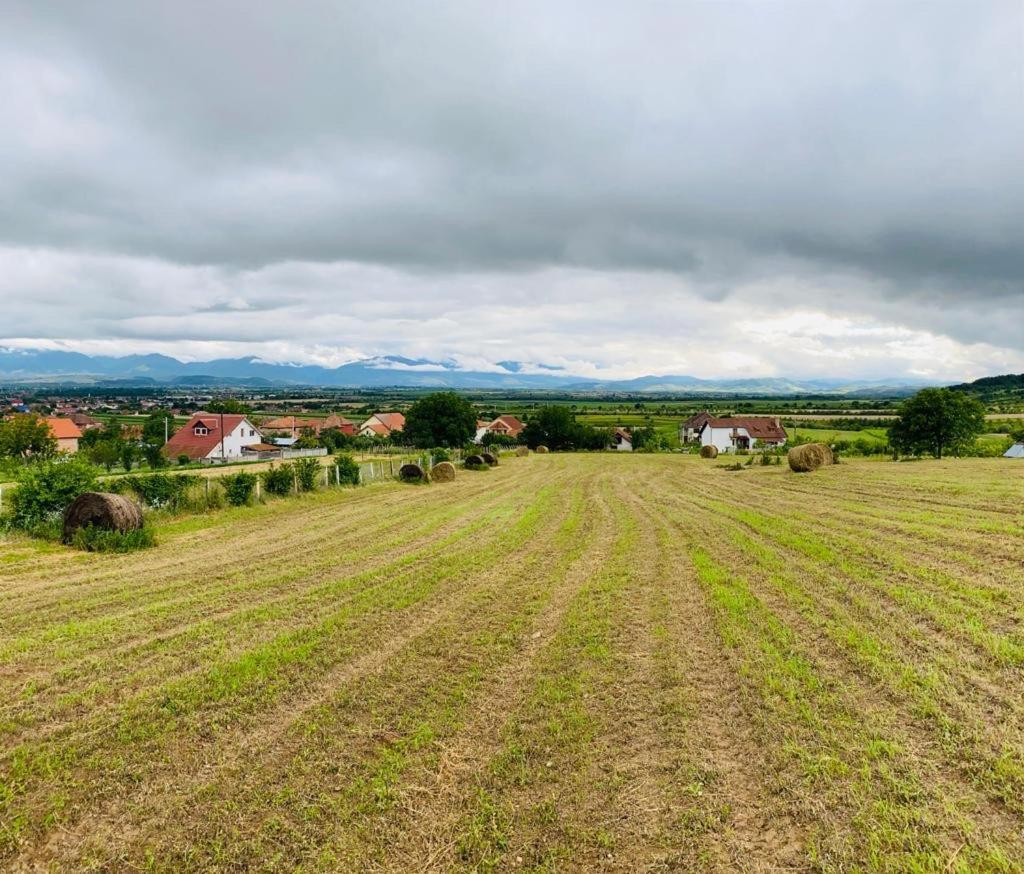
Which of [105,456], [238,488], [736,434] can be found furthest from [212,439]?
[736,434]

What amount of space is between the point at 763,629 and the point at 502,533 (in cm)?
915

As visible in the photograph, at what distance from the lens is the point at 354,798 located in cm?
525

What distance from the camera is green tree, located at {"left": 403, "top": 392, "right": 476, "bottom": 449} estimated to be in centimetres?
6506

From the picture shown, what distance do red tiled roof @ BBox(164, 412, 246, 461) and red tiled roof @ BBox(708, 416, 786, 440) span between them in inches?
2569

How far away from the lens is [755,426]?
92250 mm

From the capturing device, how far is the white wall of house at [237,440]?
220 ft

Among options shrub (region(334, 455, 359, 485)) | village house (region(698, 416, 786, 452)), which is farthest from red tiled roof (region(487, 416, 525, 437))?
shrub (region(334, 455, 359, 485))

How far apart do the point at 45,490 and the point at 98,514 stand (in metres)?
2.54

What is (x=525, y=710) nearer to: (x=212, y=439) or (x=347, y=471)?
(x=347, y=471)

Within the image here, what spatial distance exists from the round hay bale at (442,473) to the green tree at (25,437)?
52.7 meters

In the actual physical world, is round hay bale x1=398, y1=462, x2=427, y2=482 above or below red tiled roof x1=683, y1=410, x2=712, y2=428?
below

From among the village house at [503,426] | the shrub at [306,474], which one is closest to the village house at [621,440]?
the village house at [503,426]

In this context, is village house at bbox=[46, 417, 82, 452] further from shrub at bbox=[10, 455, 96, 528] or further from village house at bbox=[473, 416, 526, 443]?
shrub at bbox=[10, 455, 96, 528]

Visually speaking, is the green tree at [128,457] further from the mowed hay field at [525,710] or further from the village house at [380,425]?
the village house at [380,425]
